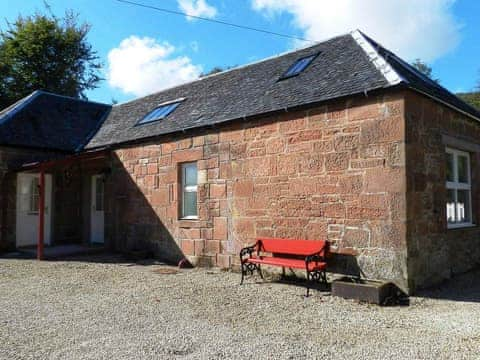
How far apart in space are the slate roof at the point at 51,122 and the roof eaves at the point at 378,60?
9221 millimetres

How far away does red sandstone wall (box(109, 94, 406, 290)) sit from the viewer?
6.51 m

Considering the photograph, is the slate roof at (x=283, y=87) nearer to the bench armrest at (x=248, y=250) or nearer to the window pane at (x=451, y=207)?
the window pane at (x=451, y=207)

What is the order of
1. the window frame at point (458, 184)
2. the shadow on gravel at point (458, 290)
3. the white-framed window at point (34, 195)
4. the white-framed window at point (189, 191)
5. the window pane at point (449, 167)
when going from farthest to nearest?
the white-framed window at point (34, 195), the white-framed window at point (189, 191), the window pane at point (449, 167), the window frame at point (458, 184), the shadow on gravel at point (458, 290)

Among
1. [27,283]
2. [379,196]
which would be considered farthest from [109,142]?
[379,196]

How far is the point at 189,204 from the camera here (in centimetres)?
989

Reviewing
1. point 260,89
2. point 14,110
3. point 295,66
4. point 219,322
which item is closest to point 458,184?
point 295,66

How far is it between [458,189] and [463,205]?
0.51 metres

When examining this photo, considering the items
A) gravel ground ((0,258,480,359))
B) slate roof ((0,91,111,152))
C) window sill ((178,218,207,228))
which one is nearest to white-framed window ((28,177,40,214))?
slate roof ((0,91,111,152))

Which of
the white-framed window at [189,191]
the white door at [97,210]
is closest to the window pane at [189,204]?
the white-framed window at [189,191]

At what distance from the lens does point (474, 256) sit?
329 inches

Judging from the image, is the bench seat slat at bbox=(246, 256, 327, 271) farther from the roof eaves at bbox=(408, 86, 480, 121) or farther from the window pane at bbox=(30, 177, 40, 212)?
the window pane at bbox=(30, 177, 40, 212)

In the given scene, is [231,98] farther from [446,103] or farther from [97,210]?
[97,210]

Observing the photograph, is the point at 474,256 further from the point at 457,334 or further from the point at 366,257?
the point at 457,334

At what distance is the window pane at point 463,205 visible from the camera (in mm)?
8297
